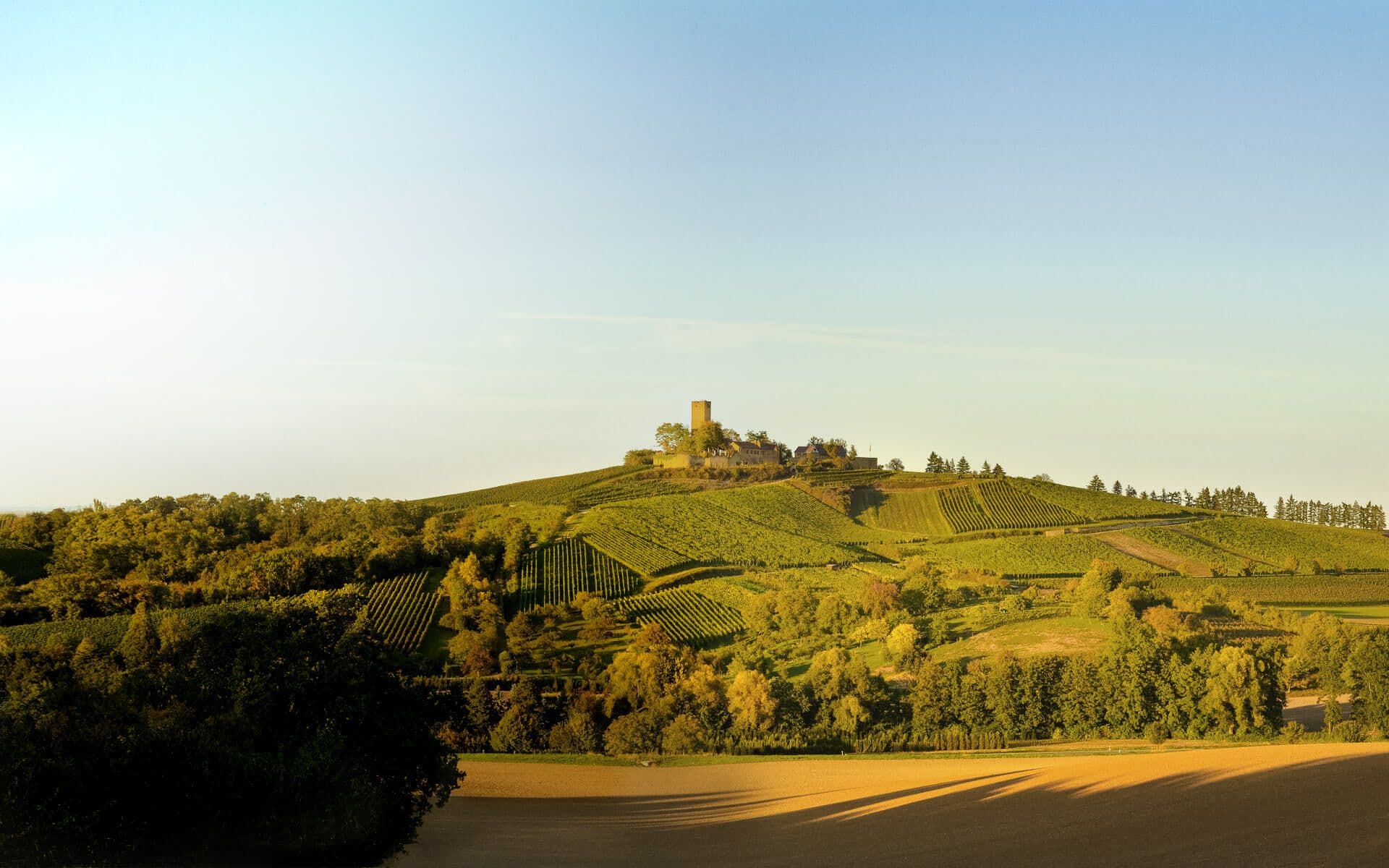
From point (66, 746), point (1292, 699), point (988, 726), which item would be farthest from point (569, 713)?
point (1292, 699)

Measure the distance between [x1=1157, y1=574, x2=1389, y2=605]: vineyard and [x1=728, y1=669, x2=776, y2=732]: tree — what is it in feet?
108

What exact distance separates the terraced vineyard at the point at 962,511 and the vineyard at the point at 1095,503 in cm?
660

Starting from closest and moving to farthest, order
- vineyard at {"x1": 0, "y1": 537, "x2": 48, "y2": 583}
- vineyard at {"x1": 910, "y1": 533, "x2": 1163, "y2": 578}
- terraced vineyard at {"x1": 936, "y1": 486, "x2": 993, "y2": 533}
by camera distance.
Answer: vineyard at {"x1": 0, "y1": 537, "x2": 48, "y2": 583}
vineyard at {"x1": 910, "y1": 533, "x2": 1163, "y2": 578}
terraced vineyard at {"x1": 936, "y1": 486, "x2": 993, "y2": 533}

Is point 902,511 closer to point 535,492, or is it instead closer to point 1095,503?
point 1095,503

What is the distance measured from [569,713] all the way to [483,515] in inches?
1745

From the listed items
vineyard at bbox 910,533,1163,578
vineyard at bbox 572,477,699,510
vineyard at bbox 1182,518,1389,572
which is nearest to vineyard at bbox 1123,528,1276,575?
vineyard at bbox 1182,518,1389,572

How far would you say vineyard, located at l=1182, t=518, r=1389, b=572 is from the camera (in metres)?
75.6

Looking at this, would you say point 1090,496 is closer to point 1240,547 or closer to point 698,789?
point 1240,547

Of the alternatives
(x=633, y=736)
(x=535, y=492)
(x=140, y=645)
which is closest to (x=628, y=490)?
(x=535, y=492)

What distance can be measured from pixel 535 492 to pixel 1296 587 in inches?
2591

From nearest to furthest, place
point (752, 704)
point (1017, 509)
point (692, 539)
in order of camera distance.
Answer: point (752, 704)
point (692, 539)
point (1017, 509)

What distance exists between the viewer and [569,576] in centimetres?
6088

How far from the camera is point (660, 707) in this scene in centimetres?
3781

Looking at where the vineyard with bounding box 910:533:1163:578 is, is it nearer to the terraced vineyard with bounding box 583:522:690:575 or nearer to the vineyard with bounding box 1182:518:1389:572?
the vineyard with bounding box 1182:518:1389:572
